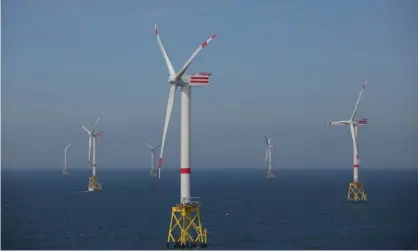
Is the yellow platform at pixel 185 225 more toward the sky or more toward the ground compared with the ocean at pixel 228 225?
more toward the sky

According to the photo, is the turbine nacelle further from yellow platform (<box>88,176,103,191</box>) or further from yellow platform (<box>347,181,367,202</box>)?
yellow platform (<box>88,176,103,191</box>)

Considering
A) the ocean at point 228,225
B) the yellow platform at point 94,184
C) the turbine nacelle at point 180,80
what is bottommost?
the ocean at point 228,225

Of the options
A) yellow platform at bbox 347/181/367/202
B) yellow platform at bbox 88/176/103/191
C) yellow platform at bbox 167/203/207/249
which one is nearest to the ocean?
yellow platform at bbox 167/203/207/249

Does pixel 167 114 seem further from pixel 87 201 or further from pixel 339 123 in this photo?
pixel 87 201

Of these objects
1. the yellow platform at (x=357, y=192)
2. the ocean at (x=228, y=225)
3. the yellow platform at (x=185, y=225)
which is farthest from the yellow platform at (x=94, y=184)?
the yellow platform at (x=185, y=225)

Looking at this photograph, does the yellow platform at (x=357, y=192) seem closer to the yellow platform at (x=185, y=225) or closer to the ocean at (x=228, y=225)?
the ocean at (x=228, y=225)

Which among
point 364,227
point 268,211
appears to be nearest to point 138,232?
point 364,227

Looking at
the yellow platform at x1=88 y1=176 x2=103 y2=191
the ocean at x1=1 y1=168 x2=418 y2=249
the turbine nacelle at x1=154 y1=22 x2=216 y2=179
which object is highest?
the turbine nacelle at x1=154 y1=22 x2=216 y2=179

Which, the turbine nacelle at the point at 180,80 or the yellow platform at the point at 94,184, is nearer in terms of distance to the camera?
the turbine nacelle at the point at 180,80

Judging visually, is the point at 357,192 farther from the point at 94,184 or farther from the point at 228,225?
the point at 94,184

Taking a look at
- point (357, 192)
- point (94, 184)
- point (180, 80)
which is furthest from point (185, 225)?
point (94, 184)

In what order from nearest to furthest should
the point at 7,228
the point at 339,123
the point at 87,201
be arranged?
the point at 7,228
the point at 339,123
the point at 87,201
